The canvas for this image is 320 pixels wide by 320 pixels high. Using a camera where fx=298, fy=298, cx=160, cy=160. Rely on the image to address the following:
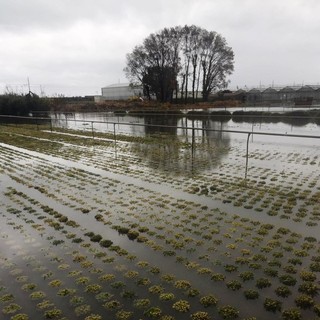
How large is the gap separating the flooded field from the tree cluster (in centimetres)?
4673

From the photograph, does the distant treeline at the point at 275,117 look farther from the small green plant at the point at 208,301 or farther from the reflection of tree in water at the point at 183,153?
the small green plant at the point at 208,301

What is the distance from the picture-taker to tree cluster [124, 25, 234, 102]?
54594 mm

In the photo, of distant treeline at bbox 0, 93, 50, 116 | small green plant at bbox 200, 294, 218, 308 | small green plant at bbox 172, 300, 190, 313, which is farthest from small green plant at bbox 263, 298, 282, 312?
distant treeline at bbox 0, 93, 50, 116

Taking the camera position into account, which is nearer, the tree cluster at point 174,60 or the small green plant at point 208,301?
the small green plant at point 208,301

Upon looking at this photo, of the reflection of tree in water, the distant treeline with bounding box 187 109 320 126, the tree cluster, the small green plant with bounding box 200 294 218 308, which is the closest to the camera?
the small green plant with bounding box 200 294 218 308

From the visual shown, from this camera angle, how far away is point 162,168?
35.1ft

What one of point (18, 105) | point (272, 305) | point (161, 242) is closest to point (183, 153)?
point (161, 242)

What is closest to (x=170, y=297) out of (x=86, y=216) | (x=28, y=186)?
(x=86, y=216)

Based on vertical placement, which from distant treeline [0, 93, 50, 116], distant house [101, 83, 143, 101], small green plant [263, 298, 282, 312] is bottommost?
small green plant [263, 298, 282, 312]

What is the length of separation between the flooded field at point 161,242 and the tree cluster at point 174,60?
46732 millimetres

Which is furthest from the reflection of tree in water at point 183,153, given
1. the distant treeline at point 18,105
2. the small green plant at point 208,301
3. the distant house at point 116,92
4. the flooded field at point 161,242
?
the distant house at point 116,92

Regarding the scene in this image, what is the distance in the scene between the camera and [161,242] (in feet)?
17.4

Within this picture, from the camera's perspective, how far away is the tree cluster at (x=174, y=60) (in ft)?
179

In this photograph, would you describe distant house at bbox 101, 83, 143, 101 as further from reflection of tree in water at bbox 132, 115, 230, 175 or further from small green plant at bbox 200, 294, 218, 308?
small green plant at bbox 200, 294, 218, 308
